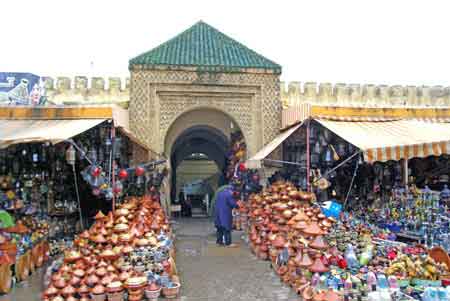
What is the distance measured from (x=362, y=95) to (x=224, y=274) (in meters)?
8.38

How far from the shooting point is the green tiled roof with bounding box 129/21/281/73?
10.8 meters

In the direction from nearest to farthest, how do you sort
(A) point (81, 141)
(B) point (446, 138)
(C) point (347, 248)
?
(C) point (347, 248) → (B) point (446, 138) → (A) point (81, 141)

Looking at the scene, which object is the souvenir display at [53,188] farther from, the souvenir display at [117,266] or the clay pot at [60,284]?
the clay pot at [60,284]

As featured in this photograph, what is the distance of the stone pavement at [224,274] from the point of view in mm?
5578

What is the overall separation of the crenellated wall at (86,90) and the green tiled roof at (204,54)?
147 cm

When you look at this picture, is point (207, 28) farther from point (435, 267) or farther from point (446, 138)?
point (435, 267)

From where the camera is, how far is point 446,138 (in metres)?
7.36

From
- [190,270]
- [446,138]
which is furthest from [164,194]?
[446,138]

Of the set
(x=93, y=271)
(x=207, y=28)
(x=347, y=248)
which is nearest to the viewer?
(x=93, y=271)

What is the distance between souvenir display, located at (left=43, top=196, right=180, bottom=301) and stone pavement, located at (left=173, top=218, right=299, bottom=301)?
16.1 inches

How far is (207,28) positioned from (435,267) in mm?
9169

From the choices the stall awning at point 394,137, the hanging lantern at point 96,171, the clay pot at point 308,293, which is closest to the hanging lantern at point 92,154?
the hanging lantern at point 96,171

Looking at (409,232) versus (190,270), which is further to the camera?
(409,232)

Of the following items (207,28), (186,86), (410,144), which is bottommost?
(410,144)
